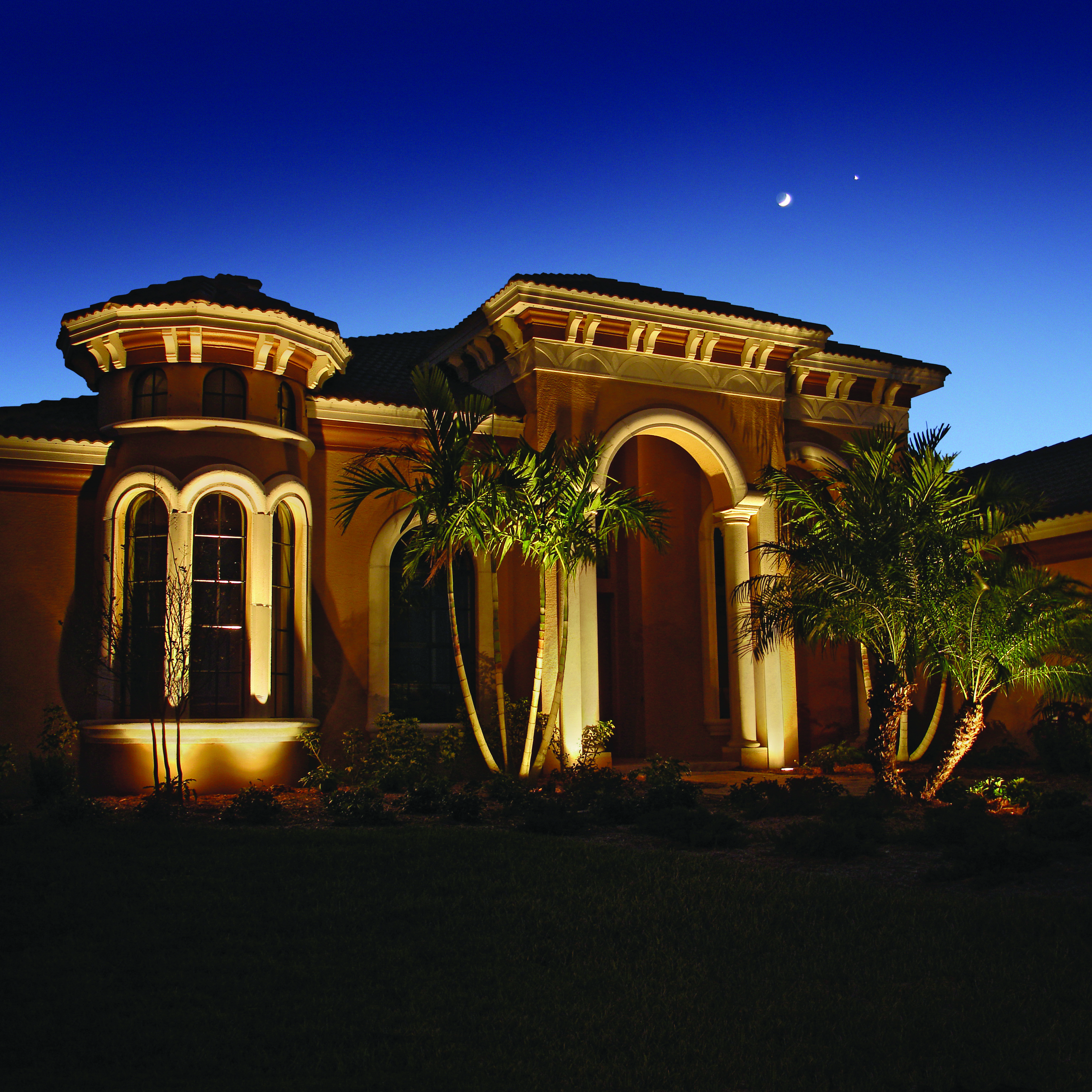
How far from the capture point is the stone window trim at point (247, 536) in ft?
43.5

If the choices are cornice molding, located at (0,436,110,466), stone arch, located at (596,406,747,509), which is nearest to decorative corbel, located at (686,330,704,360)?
stone arch, located at (596,406,747,509)

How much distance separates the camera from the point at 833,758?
639 inches

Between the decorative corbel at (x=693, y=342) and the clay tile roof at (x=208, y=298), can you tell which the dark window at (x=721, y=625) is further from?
the clay tile roof at (x=208, y=298)

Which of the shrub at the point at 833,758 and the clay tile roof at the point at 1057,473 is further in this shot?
the clay tile roof at the point at 1057,473

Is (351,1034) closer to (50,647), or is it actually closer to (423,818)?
(423,818)

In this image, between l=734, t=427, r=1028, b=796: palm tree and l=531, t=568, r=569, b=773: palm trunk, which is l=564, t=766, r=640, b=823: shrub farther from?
l=734, t=427, r=1028, b=796: palm tree

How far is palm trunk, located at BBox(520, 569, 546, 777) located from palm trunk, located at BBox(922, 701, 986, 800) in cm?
454

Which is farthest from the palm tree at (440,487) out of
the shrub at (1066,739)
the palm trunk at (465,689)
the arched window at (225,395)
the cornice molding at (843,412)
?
the shrub at (1066,739)

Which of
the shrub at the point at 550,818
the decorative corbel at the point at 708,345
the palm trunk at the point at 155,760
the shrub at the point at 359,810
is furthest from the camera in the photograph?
the decorative corbel at the point at 708,345

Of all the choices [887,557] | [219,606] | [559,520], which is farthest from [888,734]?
[219,606]

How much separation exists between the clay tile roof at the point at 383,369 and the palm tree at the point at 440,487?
1047 mm

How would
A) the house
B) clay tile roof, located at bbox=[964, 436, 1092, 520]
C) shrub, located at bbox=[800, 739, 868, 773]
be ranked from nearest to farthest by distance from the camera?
the house
shrub, located at bbox=[800, 739, 868, 773]
clay tile roof, located at bbox=[964, 436, 1092, 520]

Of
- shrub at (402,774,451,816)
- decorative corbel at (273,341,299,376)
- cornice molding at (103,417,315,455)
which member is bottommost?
shrub at (402,774,451,816)

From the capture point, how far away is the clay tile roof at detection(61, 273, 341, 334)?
43.8ft
